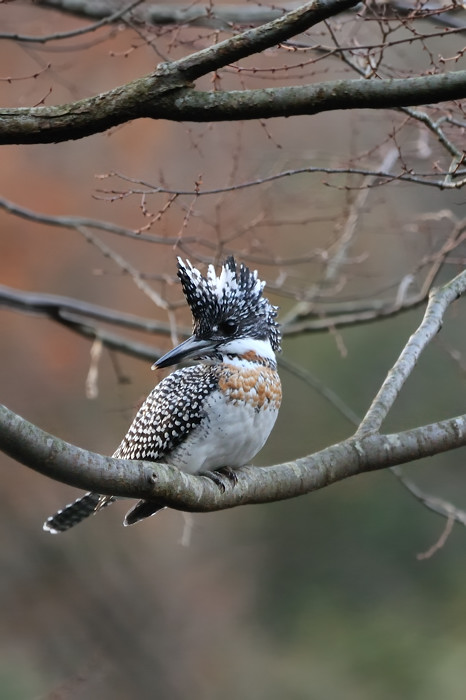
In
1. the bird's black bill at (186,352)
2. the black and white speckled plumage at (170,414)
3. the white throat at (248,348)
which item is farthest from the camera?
the white throat at (248,348)

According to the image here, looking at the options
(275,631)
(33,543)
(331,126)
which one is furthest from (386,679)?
(331,126)

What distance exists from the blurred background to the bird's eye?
301 cm

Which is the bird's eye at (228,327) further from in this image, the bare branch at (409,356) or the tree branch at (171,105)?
the tree branch at (171,105)

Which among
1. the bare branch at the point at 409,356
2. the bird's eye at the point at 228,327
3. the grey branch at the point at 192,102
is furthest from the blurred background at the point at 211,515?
the grey branch at the point at 192,102

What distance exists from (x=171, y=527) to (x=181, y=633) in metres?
0.98

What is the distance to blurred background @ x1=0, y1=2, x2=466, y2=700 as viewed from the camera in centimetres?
762

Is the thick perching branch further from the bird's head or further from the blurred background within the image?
the blurred background

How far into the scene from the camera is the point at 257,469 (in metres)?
3.23

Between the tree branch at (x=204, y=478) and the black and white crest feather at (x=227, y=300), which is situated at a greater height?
the black and white crest feather at (x=227, y=300)

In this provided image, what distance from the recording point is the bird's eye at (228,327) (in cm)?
372

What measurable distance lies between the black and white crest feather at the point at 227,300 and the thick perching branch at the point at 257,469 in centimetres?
64

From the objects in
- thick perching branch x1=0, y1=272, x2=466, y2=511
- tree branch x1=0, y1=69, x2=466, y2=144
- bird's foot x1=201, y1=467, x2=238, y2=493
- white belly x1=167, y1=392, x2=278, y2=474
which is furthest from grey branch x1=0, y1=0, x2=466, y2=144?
white belly x1=167, y1=392, x2=278, y2=474

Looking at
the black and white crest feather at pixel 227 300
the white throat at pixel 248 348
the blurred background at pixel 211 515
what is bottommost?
the white throat at pixel 248 348

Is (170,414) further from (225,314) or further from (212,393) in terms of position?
(225,314)
